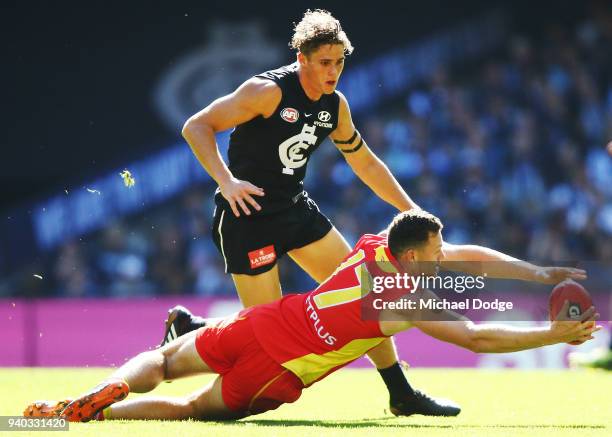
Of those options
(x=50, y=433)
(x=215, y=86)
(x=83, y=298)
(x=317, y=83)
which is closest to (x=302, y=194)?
(x=317, y=83)

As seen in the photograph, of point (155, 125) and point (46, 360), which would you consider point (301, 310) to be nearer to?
point (46, 360)

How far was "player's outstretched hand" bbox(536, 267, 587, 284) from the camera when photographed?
5594mm

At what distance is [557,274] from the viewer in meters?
5.64

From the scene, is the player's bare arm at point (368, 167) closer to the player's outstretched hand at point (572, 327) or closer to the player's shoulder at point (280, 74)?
the player's shoulder at point (280, 74)

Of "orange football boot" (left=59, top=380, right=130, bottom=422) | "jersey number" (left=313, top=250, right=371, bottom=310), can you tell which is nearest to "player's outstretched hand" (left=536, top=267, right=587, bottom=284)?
"jersey number" (left=313, top=250, right=371, bottom=310)

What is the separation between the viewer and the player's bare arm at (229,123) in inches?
235

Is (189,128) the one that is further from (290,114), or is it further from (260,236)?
(260,236)

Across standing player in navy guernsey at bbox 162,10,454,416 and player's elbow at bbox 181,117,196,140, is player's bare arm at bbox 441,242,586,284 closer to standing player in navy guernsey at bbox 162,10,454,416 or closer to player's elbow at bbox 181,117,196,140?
standing player in navy guernsey at bbox 162,10,454,416

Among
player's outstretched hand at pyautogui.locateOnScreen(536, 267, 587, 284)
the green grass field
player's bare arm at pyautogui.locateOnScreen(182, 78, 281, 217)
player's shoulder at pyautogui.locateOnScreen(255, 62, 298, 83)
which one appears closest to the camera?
the green grass field

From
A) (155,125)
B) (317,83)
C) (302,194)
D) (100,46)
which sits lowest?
(302,194)

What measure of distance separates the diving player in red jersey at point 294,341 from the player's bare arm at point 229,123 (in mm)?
655

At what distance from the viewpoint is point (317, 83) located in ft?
21.3

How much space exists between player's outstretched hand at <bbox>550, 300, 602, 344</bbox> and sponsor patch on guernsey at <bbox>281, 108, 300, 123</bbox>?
2073 millimetres

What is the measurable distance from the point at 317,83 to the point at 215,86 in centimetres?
953
